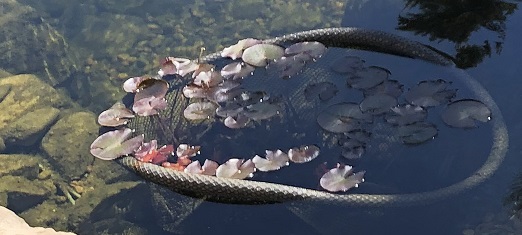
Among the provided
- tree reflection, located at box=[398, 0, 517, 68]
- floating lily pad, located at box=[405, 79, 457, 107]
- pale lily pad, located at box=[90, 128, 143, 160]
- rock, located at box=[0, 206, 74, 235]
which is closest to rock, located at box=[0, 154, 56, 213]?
pale lily pad, located at box=[90, 128, 143, 160]

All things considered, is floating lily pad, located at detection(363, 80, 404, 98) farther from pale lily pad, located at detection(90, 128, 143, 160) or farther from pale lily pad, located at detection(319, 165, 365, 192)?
pale lily pad, located at detection(90, 128, 143, 160)

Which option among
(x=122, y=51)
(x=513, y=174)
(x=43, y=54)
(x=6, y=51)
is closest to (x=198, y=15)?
(x=122, y=51)

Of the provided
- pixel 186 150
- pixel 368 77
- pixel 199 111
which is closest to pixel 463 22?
pixel 368 77

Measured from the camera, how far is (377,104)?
397cm

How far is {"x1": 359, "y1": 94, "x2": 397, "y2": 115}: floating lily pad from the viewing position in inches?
155

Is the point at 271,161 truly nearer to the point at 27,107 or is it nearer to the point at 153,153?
the point at 153,153

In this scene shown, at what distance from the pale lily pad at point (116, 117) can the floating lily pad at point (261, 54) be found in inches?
40.0

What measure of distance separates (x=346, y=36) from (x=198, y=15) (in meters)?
1.74

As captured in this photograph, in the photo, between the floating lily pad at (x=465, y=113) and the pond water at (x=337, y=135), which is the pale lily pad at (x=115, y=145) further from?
the floating lily pad at (x=465, y=113)

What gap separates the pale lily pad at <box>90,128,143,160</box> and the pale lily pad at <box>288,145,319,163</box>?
109 centimetres

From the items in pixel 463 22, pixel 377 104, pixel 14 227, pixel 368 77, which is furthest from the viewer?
pixel 463 22

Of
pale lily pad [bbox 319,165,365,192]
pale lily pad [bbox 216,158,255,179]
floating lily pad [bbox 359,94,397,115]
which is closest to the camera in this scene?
pale lily pad [bbox 319,165,365,192]

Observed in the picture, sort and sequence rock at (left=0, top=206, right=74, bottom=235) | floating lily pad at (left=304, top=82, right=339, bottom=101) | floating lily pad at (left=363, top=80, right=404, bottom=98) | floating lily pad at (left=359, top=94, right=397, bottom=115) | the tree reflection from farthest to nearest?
the tree reflection → floating lily pad at (left=304, top=82, right=339, bottom=101) → floating lily pad at (left=363, top=80, right=404, bottom=98) → floating lily pad at (left=359, top=94, right=397, bottom=115) → rock at (left=0, top=206, right=74, bottom=235)

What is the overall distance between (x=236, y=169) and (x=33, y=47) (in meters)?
3.04
